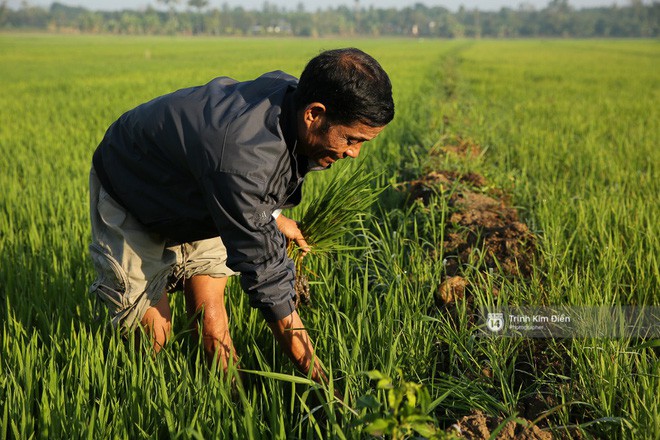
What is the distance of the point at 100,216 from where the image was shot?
2.13 metres

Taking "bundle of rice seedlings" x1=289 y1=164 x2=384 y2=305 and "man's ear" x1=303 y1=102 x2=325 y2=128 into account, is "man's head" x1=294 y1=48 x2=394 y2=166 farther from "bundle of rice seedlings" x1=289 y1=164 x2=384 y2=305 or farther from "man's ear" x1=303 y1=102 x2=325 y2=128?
"bundle of rice seedlings" x1=289 y1=164 x2=384 y2=305

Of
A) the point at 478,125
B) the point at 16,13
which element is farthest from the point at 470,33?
the point at 478,125

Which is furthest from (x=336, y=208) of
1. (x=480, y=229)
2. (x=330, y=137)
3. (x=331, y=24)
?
(x=331, y=24)

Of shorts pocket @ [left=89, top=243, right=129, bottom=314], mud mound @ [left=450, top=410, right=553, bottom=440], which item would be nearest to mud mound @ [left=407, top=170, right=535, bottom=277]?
mud mound @ [left=450, top=410, right=553, bottom=440]

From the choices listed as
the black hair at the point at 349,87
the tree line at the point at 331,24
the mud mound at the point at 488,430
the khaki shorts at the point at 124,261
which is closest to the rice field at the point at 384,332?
the mud mound at the point at 488,430

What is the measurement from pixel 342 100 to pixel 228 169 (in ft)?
1.07

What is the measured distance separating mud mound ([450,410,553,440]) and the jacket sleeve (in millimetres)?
540

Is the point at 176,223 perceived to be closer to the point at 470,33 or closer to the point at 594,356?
the point at 594,356

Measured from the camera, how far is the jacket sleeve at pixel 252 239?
1.60 metres

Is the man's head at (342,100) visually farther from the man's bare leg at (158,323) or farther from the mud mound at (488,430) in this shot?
the man's bare leg at (158,323)

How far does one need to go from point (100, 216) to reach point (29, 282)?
909 mm

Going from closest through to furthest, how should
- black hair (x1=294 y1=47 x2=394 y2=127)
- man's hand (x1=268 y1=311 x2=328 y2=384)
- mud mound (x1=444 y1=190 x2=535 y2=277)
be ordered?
black hair (x1=294 y1=47 x2=394 y2=127), man's hand (x1=268 y1=311 x2=328 y2=384), mud mound (x1=444 y1=190 x2=535 y2=277)

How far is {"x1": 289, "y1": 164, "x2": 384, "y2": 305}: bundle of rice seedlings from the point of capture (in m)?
2.35

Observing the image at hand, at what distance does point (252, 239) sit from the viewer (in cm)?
165
